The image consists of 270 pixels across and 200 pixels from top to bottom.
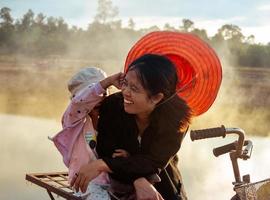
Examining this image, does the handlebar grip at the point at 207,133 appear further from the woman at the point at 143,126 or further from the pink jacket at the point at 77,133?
the pink jacket at the point at 77,133

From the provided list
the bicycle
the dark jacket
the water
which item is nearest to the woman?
the dark jacket

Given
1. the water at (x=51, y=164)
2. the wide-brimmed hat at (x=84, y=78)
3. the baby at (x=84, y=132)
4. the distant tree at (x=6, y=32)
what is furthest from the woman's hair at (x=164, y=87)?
the distant tree at (x=6, y=32)

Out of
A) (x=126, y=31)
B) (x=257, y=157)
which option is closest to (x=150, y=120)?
(x=257, y=157)

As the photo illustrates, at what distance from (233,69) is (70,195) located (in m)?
16.5

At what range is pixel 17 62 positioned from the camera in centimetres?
2081

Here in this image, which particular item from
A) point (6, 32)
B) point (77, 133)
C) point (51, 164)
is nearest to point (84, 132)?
point (77, 133)

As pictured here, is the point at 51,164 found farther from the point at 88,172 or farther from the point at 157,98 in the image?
the point at 157,98

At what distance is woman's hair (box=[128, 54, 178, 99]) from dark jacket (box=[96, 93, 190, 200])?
12 centimetres

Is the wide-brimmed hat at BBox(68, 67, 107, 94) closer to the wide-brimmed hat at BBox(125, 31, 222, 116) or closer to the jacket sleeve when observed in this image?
the wide-brimmed hat at BBox(125, 31, 222, 116)

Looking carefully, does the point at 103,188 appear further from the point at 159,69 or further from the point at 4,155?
the point at 4,155

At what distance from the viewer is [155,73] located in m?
2.15

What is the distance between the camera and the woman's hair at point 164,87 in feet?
7.06

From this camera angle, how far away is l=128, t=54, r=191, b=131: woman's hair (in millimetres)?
2152

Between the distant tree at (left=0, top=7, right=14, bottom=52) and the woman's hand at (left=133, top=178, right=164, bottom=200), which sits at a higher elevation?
the distant tree at (left=0, top=7, right=14, bottom=52)
